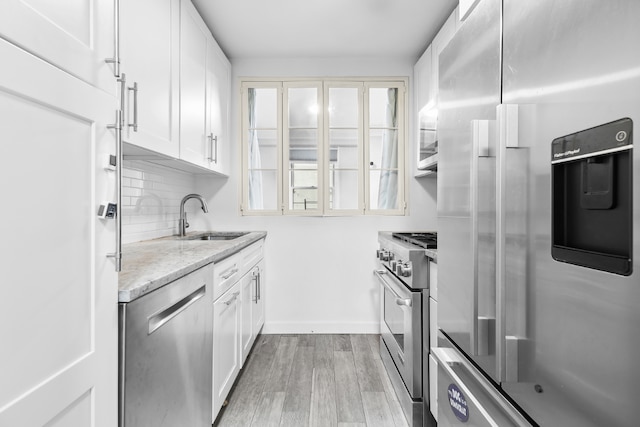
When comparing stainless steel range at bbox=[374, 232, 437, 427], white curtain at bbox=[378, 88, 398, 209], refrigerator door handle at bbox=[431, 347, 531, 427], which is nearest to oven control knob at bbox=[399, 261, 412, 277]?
stainless steel range at bbox=[374, 232, 437, 427]

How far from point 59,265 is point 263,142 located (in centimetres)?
267

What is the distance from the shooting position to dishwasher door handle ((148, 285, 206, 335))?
1.07 m

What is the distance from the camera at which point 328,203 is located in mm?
3230

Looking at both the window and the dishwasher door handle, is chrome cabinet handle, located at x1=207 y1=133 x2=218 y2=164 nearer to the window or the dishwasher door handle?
Answer: the window

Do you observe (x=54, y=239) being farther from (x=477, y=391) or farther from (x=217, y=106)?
(x=217, y=106)

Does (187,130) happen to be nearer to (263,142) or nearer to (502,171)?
(263,142)

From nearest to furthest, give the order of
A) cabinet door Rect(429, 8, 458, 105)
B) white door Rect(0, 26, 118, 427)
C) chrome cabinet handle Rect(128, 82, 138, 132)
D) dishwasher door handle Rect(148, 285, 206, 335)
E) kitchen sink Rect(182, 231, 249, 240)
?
1. white door Rect(0, 26, 118, 427)
2. dishwasher door handle Rect(148, 285, 206, 335)
3. chrome cabinet handle Rect(128, 82, 138, 132)
4. cabinet door Rect(429, 8, 458, 105)
5. kitchen sink Rect(182, 231, 249, 240)

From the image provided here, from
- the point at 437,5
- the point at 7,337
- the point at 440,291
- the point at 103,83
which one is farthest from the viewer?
the point at 437,5

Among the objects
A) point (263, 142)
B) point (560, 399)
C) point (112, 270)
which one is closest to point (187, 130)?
point (263, 142)

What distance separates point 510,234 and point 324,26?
2.44 metres

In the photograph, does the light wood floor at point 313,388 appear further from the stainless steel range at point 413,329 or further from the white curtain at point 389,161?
the white curtain at point 389,161

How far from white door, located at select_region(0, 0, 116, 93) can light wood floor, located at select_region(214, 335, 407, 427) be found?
1.79 meters

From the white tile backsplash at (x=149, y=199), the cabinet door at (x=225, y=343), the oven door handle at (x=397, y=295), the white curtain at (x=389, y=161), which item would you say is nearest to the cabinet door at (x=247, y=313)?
the cabinet door at (x=225, y=343)

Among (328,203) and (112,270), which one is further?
(328,203)
